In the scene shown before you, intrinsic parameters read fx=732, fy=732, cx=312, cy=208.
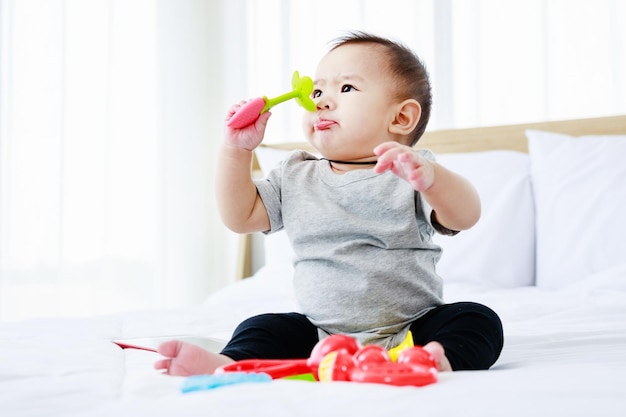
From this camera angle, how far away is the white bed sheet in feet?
1.90

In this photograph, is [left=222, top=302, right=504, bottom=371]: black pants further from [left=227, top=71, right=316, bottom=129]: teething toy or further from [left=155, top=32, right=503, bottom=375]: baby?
[left=227, top=71, right=316, bottom=129]: teething toy

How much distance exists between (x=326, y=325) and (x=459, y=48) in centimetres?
175

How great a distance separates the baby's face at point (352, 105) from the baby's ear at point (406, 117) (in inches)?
0.4

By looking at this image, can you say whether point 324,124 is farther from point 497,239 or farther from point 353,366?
point 497,239

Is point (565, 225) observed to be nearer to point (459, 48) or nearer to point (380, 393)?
point (459, 48)

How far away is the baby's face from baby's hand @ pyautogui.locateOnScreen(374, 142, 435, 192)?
271 mm

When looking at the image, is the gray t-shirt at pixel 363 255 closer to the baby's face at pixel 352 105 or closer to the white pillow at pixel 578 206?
the baby's face at pixel 352 105

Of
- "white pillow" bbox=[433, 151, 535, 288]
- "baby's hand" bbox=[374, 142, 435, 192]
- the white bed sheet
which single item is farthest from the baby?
"white pillow" bbox=[433, 151, 535, 288]

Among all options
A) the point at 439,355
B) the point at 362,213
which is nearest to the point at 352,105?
the point at 362,213

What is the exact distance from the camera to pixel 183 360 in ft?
2.53

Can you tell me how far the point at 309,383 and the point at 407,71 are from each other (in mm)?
659

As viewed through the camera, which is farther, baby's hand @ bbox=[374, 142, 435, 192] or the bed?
baby's hand @ bbox=[374, 142, 435, 192]

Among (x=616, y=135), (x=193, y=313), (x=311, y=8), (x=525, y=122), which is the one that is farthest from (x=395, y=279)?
(x=311, y=8)

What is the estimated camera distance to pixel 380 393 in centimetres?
62
